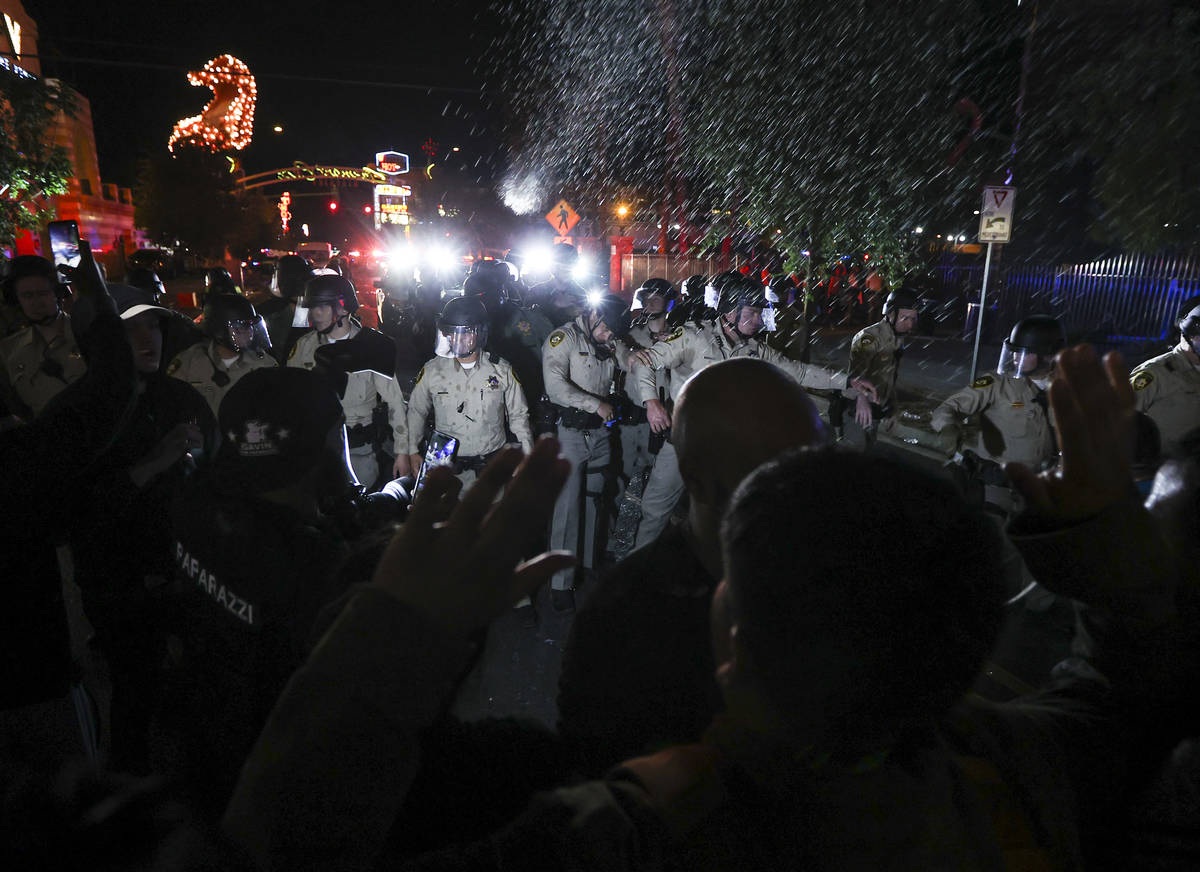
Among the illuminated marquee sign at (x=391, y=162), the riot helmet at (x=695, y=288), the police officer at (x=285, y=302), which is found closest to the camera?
the police officer at (x=285, y=302)

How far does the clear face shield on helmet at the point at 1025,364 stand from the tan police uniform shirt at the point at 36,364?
248 inches

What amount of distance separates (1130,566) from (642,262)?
21.9 meters

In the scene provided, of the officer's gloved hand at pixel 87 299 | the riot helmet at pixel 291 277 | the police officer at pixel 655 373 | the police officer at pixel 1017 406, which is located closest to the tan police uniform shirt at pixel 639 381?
the police officer at pixel 655 373

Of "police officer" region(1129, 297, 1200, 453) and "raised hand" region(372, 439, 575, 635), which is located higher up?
"raised hand" region(372, 439, 575, 635)

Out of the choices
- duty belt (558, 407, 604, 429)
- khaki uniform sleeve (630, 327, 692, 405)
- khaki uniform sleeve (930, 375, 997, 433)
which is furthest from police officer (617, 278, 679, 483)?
khaki uniform sleeve (930, 375, 997, 433)

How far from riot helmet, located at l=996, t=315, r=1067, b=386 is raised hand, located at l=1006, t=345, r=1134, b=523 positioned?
14.3 feet

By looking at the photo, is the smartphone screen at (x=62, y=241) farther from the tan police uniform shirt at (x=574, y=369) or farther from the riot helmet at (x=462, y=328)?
the tan police uniform shirt at (x=574, y=369)

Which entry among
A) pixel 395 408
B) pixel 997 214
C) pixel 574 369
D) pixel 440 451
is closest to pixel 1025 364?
pixel 574 369

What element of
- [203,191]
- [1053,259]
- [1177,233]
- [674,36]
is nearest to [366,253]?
[203,191]

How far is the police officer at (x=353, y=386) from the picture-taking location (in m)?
5.24

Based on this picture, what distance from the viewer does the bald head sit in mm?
1876

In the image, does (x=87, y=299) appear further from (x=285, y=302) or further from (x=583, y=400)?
(x=285, y=302)

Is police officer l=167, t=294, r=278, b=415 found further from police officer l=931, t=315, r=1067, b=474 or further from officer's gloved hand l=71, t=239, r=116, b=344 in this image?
police officer l=931, t=315, r=1067, b=474

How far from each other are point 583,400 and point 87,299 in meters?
3.53
